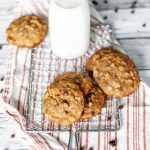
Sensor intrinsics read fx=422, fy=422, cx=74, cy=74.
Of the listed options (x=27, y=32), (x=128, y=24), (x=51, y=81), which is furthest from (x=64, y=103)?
(x=128, y=24)

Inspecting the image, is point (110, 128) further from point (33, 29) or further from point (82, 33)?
point (33, 29)

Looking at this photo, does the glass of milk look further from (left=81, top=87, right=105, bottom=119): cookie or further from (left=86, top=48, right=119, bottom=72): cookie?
(left=81, top=87, right=105, bottom=119): cookie

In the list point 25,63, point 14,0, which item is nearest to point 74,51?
point 25,63

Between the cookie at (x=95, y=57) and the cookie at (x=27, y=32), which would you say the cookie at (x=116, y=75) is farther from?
the cookie at (x=27, y=32)

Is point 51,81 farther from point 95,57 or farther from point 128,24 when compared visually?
point 128,24

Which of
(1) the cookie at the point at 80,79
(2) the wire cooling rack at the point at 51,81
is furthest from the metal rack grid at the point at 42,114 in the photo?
(1) the cookie at the point at 80,79
